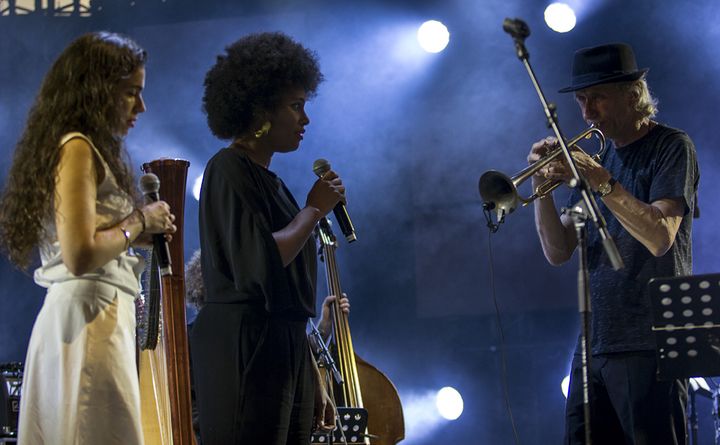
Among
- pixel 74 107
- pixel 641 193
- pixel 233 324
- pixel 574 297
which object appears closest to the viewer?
pixel 74 107

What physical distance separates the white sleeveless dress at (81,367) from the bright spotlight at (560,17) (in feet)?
17.3

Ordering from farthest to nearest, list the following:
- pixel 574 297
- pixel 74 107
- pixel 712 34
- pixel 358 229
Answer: pixel 358 229, pixel 574 297, pixel 712 34, pixel 74 107

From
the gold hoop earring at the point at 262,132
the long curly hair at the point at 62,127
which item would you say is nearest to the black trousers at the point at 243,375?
the long curly hair at the point at 62,127

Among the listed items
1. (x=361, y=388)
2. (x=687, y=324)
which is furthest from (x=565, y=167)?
(x=361, y=388)

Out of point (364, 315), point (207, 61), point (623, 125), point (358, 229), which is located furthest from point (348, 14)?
point (623, 125)

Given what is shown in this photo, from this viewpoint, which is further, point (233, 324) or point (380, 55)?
point (380, 55)

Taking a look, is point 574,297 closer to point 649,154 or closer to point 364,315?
point 364,315

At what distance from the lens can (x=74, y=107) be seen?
2598 millimetres

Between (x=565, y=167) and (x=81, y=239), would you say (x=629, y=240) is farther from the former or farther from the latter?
(x=81, y=239)

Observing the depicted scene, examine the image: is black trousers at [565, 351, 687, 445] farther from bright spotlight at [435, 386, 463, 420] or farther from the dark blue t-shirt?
bright spotlight at [435, 386, 463, 420]

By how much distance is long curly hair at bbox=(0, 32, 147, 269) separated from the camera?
8.21ft

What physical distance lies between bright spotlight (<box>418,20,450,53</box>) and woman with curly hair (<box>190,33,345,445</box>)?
421 cm

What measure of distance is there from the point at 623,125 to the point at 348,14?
417 centimetres

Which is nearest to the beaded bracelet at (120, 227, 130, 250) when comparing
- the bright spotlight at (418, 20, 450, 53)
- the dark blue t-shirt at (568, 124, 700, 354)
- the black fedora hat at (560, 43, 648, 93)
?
the dark blue t-shirt at (568, 124, 700, 354)
